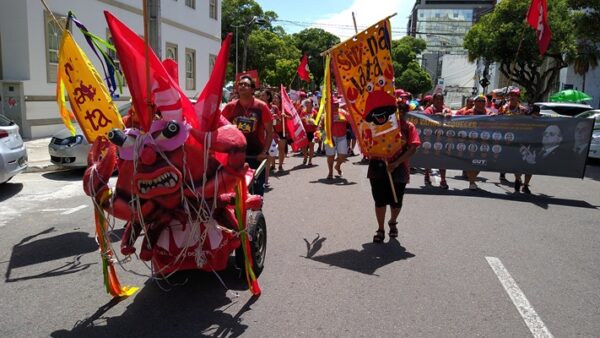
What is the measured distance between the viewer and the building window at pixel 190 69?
2483 centimetres

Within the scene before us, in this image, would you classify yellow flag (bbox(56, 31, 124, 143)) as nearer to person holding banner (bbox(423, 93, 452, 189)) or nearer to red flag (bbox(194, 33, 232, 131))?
red flag (bbox(194, 33, 232, 131))

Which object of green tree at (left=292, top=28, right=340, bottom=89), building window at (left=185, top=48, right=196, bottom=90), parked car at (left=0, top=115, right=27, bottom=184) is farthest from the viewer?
green tree at (left=292, top=28, right=340, bottom=89)

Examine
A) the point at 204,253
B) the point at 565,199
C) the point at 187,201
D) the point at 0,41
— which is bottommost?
the point at 565,199

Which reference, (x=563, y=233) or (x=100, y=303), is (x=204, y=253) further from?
(x=563, y=233)

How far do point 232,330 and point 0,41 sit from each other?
14.0 meters

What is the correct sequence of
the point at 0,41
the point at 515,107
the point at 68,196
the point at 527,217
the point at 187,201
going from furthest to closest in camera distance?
the point at 0,41
the point at 515,107
the point at 68,196
the point at 527,217
the point at 187,201

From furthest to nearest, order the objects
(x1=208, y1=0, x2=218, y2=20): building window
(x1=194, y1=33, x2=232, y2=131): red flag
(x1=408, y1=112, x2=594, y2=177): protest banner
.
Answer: (x1=208, y1=0, x2=218, y2=20): building window
(x1=408, y1=112, x2=594, y2=177): protest banner
(x1=194, y1=33, x2=232, y2=131): red flag

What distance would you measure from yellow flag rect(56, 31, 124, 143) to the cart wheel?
5.25 feet

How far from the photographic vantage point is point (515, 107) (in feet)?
31.4

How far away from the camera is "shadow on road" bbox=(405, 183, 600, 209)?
8284mm

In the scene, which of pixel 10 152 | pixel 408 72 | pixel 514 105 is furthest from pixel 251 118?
pixel 408 72

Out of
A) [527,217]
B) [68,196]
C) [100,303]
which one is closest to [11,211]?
[68,196]

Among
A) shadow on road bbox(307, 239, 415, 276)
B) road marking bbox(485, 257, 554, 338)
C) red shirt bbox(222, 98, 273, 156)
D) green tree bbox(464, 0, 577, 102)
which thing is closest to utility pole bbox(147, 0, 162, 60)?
red shirt bbox(222, 98, 273, 156)

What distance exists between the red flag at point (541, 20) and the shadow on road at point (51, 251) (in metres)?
9.27
